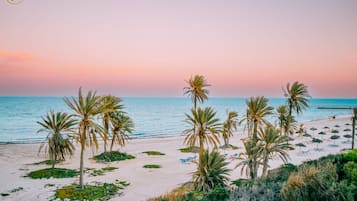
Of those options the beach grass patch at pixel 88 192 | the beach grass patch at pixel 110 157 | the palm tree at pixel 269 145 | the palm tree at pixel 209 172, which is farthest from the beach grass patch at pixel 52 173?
the palm tree at pixel 269 145

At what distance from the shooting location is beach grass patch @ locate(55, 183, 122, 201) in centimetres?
1343

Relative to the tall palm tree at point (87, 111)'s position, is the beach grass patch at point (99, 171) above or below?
below

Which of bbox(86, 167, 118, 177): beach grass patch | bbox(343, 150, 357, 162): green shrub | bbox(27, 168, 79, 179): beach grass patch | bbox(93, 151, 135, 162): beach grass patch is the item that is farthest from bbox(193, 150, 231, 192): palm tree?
bbox(93, 151, 135, 162): beach grass patch

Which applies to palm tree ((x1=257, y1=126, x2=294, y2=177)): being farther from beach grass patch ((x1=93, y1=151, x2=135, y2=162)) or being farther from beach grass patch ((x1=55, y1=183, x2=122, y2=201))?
beach grass patch ((x1=93, y1=151, x2=135, y2=162))

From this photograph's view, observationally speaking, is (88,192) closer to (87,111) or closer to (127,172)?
(87,111)

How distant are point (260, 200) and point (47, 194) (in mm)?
11512

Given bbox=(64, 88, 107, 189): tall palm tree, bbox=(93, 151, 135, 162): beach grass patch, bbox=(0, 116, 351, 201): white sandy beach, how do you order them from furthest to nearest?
1. bbox=(93, 151, 135, 162): beach grass patch
2. bbox=(0, 116, 351, 201): white sandy beach
3. bbox=(64, 88, 107, 189): tall palm tree

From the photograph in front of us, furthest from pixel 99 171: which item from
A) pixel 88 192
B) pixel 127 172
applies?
pixel 88 192

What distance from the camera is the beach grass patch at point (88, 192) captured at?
44.1ft

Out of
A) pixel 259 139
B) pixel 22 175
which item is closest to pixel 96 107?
pixel 22 175

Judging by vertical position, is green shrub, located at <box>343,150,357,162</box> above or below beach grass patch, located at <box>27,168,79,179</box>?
above

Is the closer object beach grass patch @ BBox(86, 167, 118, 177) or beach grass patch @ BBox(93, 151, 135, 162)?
beach grass patch @ BBox(86, 167, 118, 177)

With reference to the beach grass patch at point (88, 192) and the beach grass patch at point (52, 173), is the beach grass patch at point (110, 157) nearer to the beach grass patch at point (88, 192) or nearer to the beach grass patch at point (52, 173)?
the beach grass patch at point (52, 173)

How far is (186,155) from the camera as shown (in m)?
26.7
